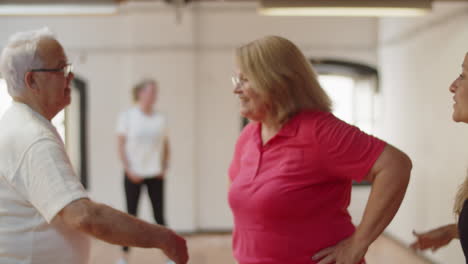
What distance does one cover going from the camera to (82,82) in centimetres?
684

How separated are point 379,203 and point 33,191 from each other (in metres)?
1.14

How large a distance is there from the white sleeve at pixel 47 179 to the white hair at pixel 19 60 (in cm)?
31

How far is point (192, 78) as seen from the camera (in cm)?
674

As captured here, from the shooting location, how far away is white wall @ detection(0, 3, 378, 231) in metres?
6.76

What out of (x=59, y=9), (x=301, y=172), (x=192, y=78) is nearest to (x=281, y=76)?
(x=301, y=172)

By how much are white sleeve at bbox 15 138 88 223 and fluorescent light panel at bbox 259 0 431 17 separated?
2659mm

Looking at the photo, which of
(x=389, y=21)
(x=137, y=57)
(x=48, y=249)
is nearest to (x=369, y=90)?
(x=389, y=21)

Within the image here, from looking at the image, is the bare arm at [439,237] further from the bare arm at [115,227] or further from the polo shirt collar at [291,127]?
the bare arm at [115,227]

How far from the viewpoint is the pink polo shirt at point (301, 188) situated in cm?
171

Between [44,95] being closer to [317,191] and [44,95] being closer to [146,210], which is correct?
[317,191]

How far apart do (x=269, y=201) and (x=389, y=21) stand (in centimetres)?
537

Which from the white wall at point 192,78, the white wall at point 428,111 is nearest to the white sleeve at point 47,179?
the white wall at point 428,111

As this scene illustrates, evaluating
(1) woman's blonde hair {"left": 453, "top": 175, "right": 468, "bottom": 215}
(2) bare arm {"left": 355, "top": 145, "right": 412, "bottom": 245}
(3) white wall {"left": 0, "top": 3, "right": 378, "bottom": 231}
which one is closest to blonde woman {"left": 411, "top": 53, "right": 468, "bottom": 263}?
(1) woman's blonde hair {"left": 453, "top": 175, "right": 468, "bottom": 215}

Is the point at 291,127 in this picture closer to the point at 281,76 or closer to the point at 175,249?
the point at 281,76
